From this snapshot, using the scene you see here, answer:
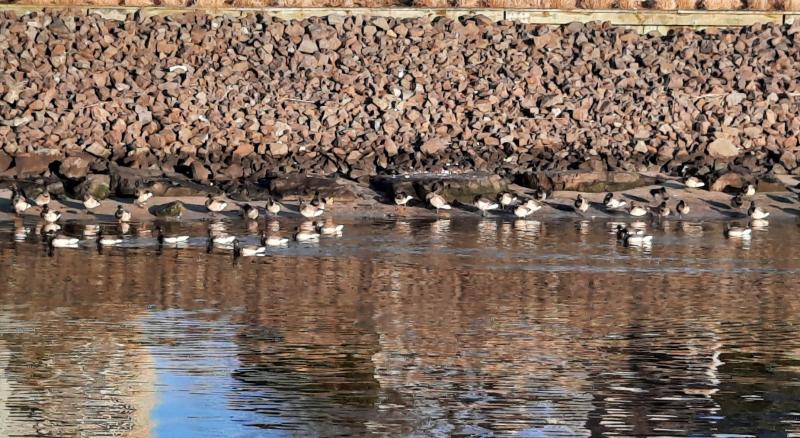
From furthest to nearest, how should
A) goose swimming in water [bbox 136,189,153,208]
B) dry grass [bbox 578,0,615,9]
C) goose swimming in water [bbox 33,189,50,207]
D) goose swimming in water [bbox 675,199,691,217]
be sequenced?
dry grass [bbox 578,0,615,9], goose swimming in water [bbox 675,199,691,217], goose swimming in water [bbox 136,189,153,208], goose swimming in water [bbox 33,189,50,207]

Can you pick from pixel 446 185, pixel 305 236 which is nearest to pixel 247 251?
pixel 305 236

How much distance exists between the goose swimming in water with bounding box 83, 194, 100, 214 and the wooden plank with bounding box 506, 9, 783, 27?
11.5 m

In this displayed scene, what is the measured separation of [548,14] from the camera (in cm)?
3391

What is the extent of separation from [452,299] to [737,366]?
4.78 m

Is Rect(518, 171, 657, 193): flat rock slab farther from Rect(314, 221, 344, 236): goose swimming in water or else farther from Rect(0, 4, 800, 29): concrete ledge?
Rect(0, 4, 800, 29): concrete ledge

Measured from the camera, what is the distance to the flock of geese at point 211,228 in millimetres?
22328

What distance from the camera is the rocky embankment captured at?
28.8 meters

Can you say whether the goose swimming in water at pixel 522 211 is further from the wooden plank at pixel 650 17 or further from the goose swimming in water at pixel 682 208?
the wooden plank at pixel 650 17

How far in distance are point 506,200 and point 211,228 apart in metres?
5.19

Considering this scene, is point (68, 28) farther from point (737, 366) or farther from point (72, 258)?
point (737, 366)

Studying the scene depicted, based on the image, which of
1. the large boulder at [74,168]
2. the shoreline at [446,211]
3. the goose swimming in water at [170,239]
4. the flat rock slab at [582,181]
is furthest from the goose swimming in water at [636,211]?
the large boulder at [74,168]

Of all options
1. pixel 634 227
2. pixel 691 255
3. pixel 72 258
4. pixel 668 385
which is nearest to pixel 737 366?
pixel 668 385

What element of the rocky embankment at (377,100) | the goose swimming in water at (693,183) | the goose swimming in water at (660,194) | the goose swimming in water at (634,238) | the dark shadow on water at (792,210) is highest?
the rocky embankment at (377,100)

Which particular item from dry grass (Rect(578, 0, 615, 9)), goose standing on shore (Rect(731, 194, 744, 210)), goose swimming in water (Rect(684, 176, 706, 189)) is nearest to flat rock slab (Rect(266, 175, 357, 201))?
goose swimming in water (Rect(684, 176, 706, 189))
